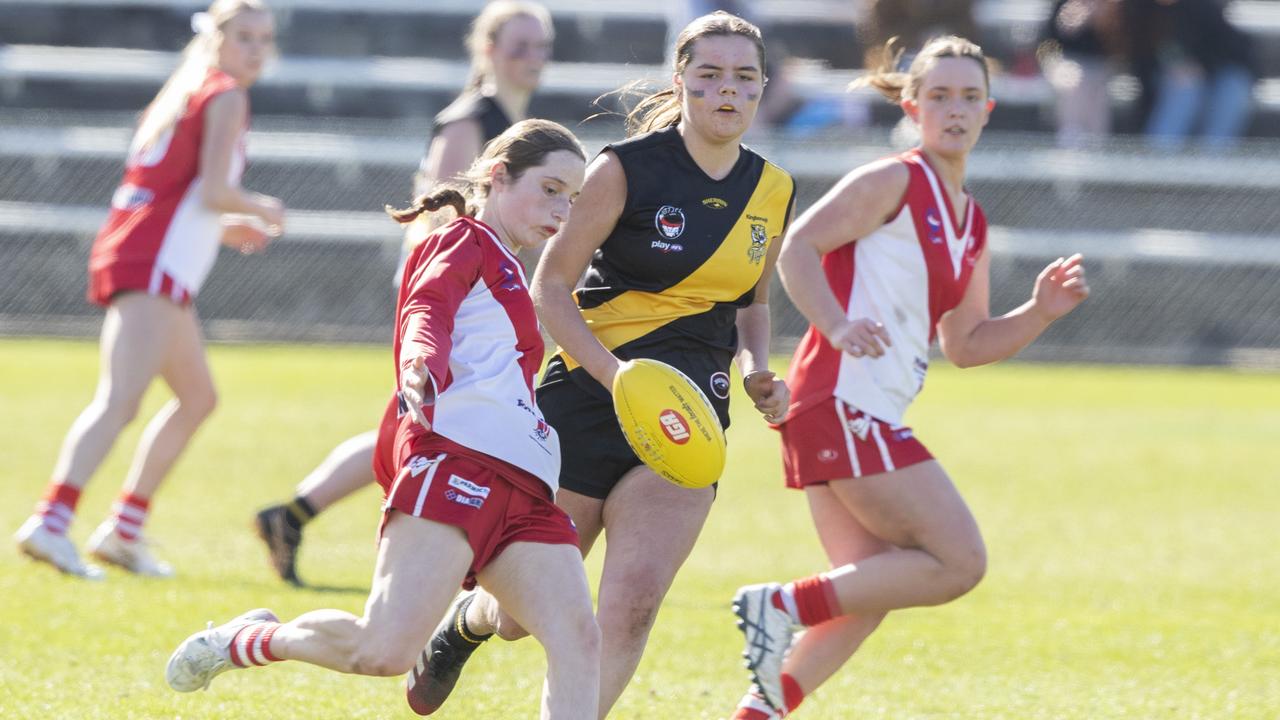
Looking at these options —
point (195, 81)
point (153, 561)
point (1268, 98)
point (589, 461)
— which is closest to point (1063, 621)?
point (589, 461)

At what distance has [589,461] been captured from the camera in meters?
4.62

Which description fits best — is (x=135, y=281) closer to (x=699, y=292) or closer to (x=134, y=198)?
(x=134, y=198)

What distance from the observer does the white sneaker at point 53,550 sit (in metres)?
6.91

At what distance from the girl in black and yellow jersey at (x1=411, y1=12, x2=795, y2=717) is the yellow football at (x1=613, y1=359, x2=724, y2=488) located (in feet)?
0.50

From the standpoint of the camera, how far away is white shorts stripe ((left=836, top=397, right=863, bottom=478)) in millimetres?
4961

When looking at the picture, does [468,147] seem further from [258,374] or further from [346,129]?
[346,129]

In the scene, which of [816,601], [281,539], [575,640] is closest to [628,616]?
[575,640]

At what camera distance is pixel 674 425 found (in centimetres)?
425

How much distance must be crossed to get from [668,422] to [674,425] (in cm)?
2

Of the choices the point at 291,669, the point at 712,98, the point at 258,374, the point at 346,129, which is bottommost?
the point at 258,374

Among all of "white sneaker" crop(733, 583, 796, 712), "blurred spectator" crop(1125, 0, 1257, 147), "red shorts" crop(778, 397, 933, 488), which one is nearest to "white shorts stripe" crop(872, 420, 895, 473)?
"red shorts" crop(778, 397, 933, 488)

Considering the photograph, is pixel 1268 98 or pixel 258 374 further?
pixel 1268 98

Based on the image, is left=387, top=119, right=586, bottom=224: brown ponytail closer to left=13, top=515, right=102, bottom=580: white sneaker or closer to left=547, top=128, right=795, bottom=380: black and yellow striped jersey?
left=547, top=128, right=795, bottom=380: black and yellow striped jersey

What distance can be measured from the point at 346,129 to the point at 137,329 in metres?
11.1
